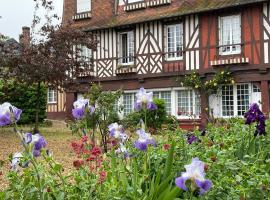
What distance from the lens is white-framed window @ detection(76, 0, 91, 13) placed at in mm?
23875

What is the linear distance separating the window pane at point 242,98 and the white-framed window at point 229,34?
4.76ft

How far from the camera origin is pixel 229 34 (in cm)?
1895

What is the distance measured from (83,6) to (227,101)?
30.2ft

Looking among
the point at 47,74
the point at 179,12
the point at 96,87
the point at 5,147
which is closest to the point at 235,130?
the point at 96,87

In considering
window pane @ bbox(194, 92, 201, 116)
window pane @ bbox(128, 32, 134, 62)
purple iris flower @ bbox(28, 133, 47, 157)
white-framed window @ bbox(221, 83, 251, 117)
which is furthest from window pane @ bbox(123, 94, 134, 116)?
purple iris flower @ bbox(28, 133, 47, 157)

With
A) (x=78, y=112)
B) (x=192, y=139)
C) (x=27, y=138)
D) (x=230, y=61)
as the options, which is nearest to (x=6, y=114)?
(x=27, y=138)

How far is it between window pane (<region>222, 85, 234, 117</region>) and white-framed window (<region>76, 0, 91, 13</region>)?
28.1ft

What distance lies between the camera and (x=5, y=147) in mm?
12492

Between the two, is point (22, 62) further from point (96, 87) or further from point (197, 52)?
point (197, 52)

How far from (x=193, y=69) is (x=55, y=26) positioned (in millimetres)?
5983

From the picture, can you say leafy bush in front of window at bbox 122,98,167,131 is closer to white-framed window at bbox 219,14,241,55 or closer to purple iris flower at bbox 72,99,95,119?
white-framed window at bbox 219,14,241,55

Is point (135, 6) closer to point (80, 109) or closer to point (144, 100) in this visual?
point (80, 109)

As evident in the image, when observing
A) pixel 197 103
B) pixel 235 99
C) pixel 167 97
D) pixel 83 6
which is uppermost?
pixel 83 6

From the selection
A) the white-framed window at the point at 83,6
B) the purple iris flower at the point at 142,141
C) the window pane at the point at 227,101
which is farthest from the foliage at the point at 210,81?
the purple iris flower at the point at 142,141
